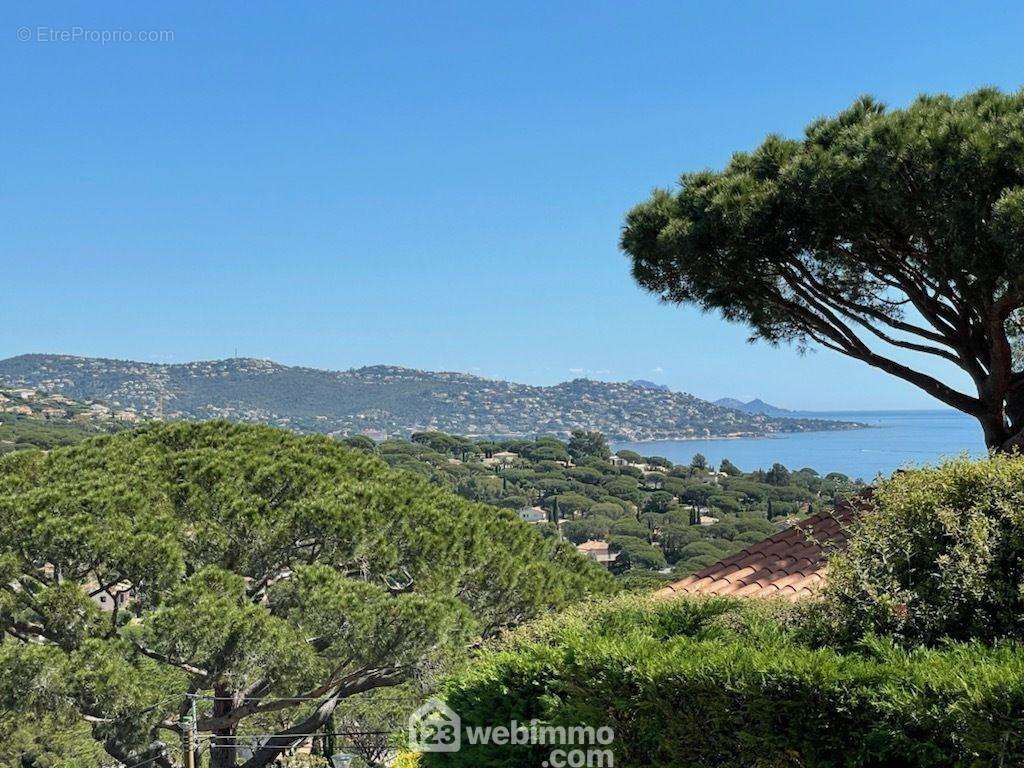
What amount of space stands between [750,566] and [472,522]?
16.4 ft

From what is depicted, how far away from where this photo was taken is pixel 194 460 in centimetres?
1030

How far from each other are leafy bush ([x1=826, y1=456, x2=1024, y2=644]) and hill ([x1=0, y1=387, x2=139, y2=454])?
5353cm

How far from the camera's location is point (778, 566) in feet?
20.9

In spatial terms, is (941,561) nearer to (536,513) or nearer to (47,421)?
(536,513)

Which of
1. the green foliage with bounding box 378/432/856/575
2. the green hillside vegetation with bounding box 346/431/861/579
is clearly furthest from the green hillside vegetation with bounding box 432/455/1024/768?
the green foliage with bounding box 378/432/856/575

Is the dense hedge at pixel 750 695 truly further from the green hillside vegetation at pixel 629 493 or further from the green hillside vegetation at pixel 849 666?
the green hillside vegetation at pixel 629 493

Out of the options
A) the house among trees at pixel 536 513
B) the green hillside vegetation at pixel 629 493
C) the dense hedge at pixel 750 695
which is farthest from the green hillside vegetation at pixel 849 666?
the house among trees at pixel 536 513

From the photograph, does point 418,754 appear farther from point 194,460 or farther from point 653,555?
point 653,555

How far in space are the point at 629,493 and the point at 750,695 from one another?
3040 inches

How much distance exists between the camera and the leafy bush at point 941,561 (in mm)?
3377

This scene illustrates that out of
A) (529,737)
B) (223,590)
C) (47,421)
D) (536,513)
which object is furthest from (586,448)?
(529,737)

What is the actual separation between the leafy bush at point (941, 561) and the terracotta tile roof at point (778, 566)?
1680 mm

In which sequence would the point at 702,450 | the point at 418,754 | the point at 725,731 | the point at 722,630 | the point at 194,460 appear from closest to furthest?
the point at 725,731, the point at 722,630, the point at 418,754, the point at 194,460, the point at 702,450

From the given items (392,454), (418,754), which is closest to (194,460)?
(418,754)
